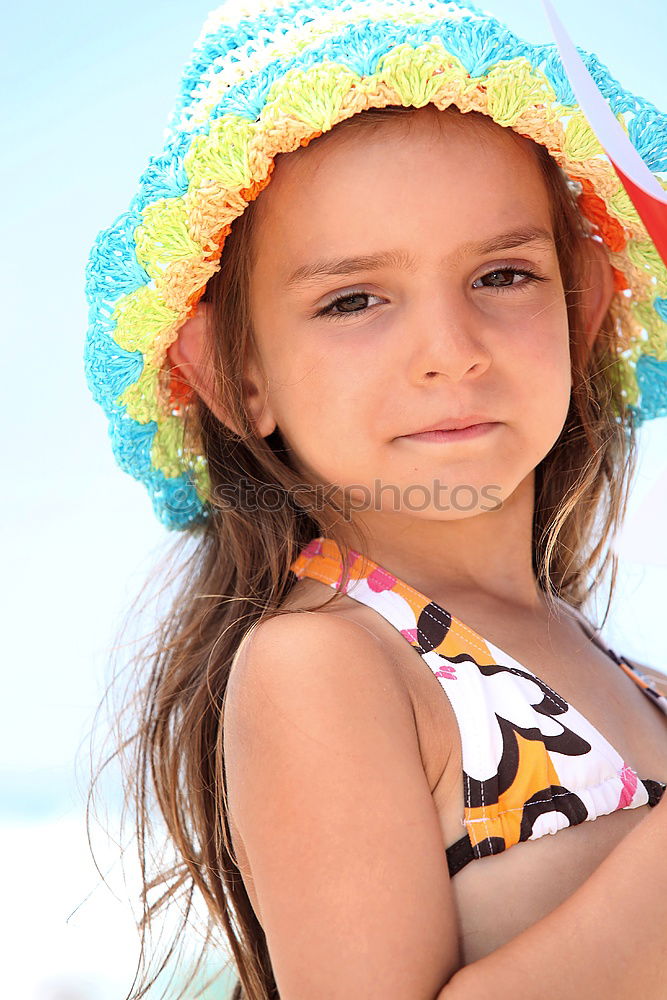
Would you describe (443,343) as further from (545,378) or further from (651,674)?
(651,674)

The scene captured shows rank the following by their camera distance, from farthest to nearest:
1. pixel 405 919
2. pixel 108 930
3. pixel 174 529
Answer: pixel 108 930 → pixel 174 529 → pixel 405 919

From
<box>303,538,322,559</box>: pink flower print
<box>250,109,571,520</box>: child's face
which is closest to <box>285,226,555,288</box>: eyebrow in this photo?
<box>250,109,571,520</box>: child's face

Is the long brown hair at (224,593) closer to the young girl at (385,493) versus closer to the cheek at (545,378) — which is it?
the young girl at (385,493)

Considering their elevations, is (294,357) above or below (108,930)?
above

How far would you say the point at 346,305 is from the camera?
3.42ft

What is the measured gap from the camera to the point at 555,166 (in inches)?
44.9

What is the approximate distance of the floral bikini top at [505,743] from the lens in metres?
0.92

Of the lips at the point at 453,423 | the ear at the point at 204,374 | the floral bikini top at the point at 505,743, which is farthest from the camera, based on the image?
the ear at the point at 204,374

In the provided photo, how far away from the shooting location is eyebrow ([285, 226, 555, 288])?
3.26 ft

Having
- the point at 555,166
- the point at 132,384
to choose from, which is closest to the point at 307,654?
the point at 132,384

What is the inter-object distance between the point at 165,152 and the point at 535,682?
61cm

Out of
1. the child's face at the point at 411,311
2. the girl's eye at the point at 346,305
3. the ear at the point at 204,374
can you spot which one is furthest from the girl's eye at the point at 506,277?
the ear at the point at 204,374

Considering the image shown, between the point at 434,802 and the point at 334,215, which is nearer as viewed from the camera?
the point at 434,802

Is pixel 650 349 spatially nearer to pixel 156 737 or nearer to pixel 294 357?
pixel 294 357
